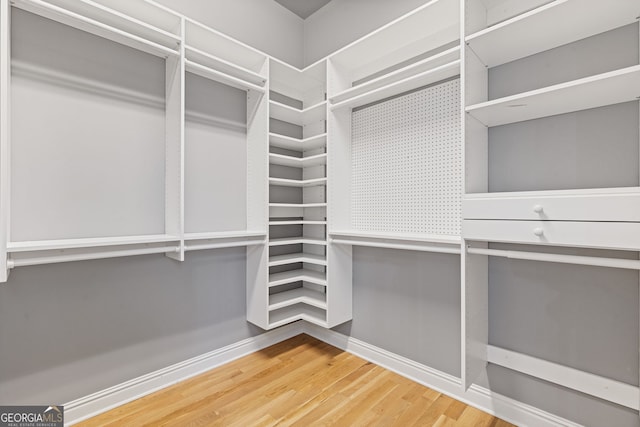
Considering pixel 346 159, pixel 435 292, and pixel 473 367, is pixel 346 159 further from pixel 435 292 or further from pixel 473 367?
pixel 473 367

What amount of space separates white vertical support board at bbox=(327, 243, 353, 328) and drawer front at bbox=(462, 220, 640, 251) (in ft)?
3.42

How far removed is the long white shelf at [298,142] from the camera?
7.64 ft

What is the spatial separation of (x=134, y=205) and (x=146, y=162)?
0.28m

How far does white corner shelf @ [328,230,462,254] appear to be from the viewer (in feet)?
5.43

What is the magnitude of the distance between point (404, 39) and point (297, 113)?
0.98 m

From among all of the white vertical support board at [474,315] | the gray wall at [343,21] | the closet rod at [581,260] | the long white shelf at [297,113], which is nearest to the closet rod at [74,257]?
the long white shelf at [297,113]

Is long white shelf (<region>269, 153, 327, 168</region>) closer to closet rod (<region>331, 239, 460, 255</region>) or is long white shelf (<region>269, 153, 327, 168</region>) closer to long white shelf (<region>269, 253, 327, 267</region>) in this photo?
closet rod (<region>331, 239, 460, 255</region>)

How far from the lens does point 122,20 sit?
1.60 m

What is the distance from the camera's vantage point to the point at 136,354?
6.10 feet

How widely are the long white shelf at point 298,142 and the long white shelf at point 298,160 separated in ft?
0.41

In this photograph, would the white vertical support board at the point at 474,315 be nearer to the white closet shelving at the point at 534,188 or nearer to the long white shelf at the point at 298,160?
the white closet shelving at the point at 534,188

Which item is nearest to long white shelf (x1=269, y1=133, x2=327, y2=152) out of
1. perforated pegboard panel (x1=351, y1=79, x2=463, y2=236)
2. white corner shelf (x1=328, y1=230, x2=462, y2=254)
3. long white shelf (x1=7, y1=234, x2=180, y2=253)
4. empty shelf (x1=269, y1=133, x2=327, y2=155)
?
empty shelf (x1=269, y1=133, x2=327, y2=155)

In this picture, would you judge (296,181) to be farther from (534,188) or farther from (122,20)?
(534,188)

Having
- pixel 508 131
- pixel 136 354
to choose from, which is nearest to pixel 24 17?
pixel 136 354
